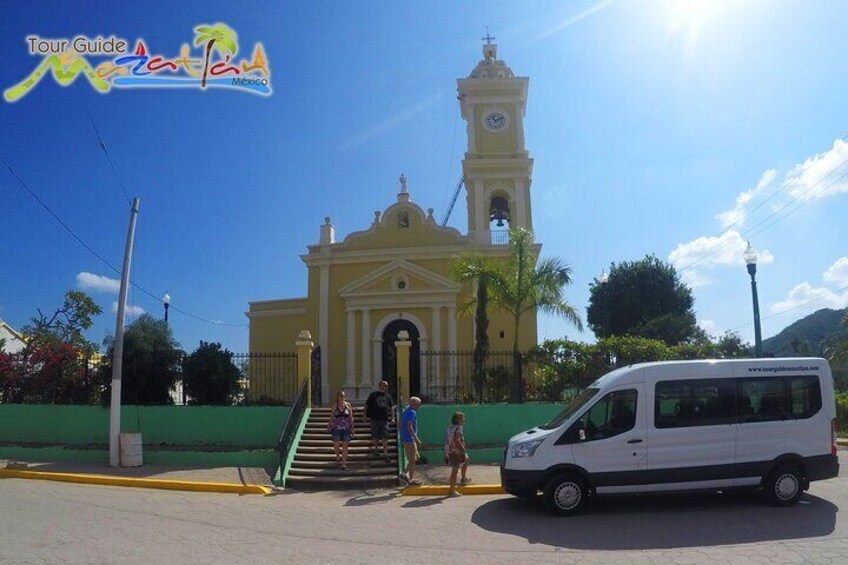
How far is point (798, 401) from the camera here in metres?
9.23

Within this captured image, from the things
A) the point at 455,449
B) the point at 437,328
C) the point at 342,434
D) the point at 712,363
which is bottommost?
the point at 455,449

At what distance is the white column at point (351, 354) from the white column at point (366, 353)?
29cm

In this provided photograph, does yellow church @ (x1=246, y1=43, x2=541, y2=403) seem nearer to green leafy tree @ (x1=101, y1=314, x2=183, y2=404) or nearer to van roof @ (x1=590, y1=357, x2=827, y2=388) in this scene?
green leafy tree @ (x1=101, y1=314, x2=183, y2=404)

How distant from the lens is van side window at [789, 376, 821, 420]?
9.18 meters

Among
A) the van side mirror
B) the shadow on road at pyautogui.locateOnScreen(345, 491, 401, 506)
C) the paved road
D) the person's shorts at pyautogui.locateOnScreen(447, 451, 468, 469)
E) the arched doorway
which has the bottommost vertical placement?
the shadow on road at pyautogui.locateOnScreen(345, 491, 401, 506)

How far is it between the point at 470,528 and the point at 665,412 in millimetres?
3201

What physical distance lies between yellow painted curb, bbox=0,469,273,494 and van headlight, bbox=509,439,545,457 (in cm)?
476

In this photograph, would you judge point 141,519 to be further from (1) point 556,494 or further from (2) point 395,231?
(2) point 395,231

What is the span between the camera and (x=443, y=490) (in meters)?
10.9

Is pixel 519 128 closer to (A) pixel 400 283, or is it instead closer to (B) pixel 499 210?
(B) pixel 499 210

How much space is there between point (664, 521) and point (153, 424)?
1246cm

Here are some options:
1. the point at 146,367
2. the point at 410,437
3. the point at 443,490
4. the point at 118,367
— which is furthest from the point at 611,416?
the point at 146,367

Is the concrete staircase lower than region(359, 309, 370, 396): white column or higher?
lower

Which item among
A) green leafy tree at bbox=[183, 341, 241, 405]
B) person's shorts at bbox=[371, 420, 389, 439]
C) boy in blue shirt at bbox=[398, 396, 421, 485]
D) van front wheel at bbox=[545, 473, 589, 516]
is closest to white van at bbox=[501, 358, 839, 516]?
van front wheel at bbox=[545, 473, 589, 516]
